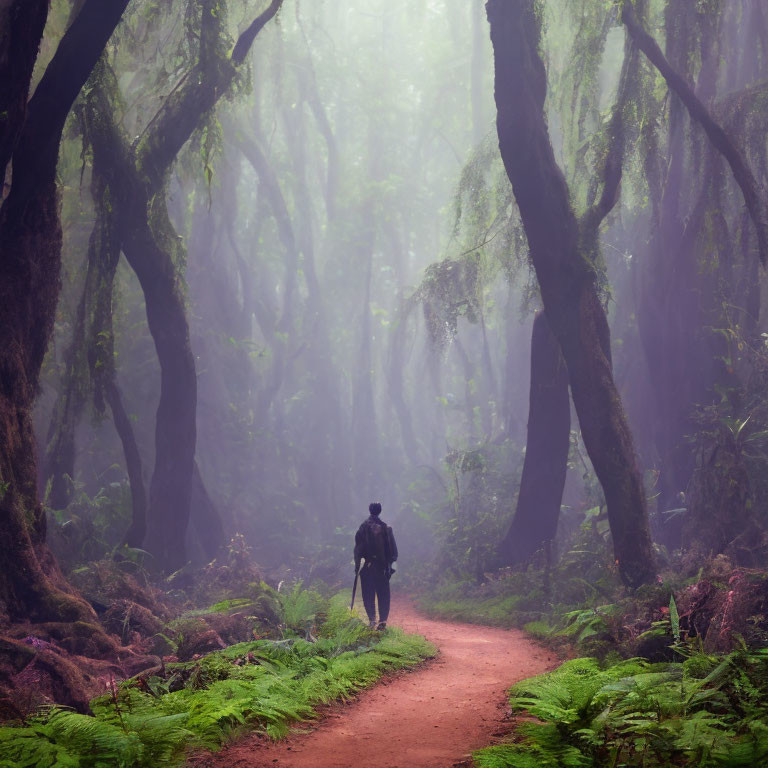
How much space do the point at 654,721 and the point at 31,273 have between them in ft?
27.4

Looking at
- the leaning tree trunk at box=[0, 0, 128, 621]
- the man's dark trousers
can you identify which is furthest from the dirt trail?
the leaning tree trunk at box=[0, 0, 128, 621]

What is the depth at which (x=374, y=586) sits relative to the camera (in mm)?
10250

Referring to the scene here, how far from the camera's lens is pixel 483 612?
514 inches

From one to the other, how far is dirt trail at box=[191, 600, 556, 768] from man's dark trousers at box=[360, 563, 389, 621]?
175 cm

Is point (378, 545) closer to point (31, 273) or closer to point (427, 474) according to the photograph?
point (31, 273)

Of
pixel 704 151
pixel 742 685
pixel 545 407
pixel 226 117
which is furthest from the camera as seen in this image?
pixel 226 117

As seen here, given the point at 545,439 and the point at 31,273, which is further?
the point at 545,439

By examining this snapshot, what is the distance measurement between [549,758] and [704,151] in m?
11.4

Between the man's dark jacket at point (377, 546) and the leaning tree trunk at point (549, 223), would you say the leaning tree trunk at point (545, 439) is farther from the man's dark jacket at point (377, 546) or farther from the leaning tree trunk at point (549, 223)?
the man's dark jacket at point (377, 546)

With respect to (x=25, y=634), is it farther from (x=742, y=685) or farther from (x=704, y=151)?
(x=704, y=151)

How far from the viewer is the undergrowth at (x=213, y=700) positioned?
3844 mm

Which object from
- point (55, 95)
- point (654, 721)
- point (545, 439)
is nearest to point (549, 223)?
point (545, 439)

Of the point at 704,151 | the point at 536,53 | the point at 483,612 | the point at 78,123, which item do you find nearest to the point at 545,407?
the point at 483,612

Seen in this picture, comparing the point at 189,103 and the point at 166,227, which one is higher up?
the point at 189,103
